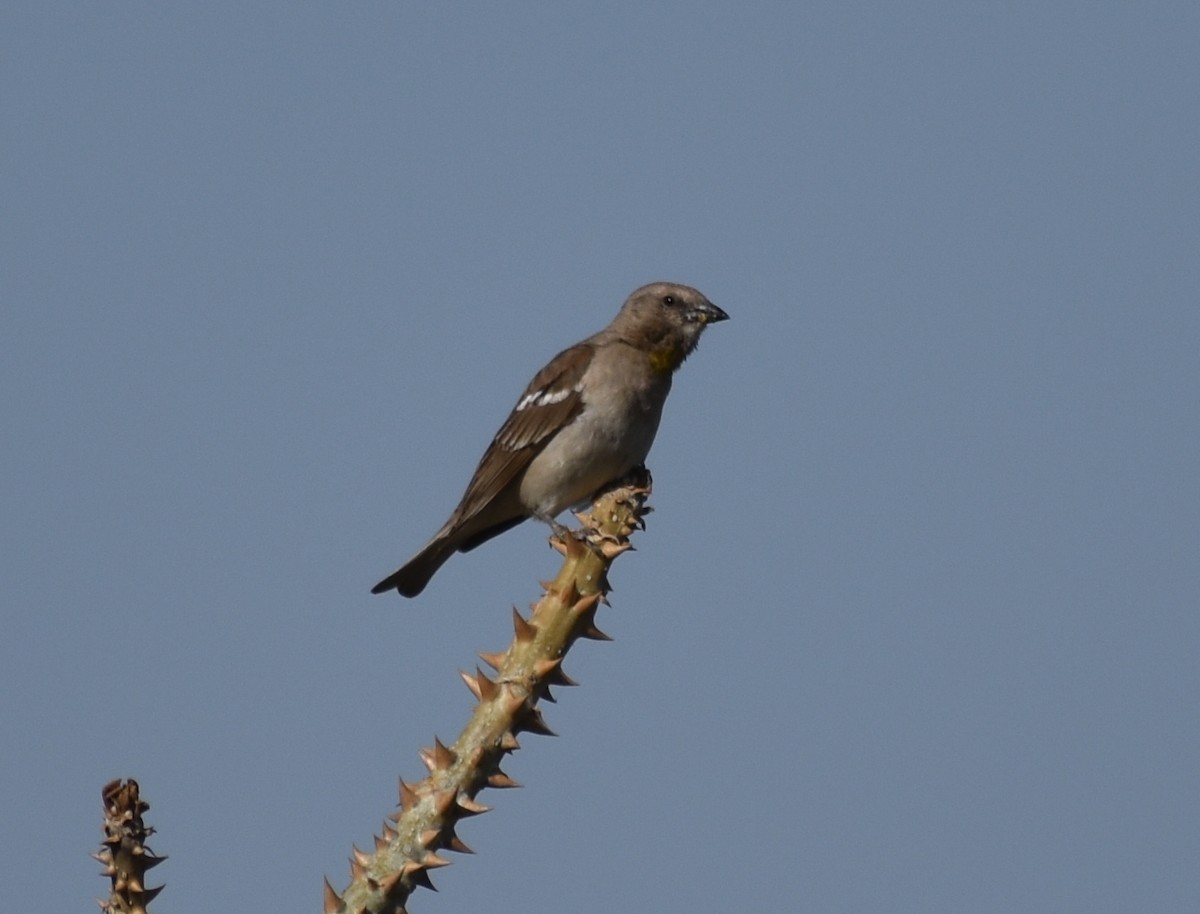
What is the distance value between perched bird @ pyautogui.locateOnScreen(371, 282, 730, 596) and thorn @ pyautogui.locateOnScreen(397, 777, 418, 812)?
4404 mm

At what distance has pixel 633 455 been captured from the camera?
8.80 m

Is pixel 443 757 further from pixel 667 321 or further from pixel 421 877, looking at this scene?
pixel 667 321

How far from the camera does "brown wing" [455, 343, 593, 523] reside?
880cm

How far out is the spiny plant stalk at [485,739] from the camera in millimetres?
3857

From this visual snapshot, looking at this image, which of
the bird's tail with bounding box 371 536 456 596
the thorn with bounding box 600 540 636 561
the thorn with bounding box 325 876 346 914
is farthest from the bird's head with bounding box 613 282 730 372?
the thorn with bounding box 325 876 346 914

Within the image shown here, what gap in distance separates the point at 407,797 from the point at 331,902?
1.22 feet

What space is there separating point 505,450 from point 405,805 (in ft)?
16.3

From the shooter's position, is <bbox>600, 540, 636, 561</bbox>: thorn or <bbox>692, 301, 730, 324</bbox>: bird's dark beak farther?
<bbox>692, 301, 730, 324</bbox>: bird's dark beak

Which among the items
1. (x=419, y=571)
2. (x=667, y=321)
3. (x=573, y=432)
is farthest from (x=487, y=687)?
(x=667, y=321)

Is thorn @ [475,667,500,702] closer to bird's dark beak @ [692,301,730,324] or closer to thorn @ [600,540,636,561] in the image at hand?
thorn @ [600,540,636,561]

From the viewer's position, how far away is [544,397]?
9.02 meters

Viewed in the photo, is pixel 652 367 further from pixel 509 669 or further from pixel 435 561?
pixel 509 669

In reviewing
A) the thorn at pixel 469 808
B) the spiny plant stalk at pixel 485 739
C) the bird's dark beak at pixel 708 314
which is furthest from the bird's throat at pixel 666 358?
the thorn at pixel 469 808

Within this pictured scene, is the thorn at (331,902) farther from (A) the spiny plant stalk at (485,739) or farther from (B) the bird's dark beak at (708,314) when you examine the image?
(B) the bird's dark beak at (708,314)
